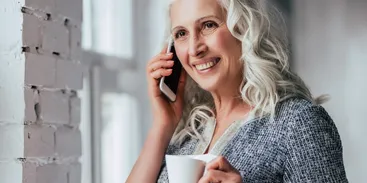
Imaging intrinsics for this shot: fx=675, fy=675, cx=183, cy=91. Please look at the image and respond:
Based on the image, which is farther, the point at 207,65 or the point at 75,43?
the point at 75,43

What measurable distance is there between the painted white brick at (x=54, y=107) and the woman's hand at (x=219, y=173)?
0.41 m

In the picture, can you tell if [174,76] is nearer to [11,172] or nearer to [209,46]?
[209,46]

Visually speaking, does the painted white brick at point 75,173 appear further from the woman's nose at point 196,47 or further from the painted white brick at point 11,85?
the woman's nose at point 196,47

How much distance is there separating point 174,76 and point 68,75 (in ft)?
0.70

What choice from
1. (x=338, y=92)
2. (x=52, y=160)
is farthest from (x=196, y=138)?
(x=338, y=92)

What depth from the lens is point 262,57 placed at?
48.4 inches

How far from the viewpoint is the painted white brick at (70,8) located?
4.26 ft

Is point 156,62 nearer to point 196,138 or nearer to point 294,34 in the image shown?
point 196,138

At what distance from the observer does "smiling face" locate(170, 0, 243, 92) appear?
1211 mm

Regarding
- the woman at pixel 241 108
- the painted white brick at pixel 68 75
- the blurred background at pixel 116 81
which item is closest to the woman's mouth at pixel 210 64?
the woman at pixel 241 108

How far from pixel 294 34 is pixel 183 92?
1670mm

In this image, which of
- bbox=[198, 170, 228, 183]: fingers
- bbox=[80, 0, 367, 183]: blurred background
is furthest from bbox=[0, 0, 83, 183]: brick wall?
bbox=[80, 0, 367, 183]: blurred background

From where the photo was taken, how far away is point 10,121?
120 cm

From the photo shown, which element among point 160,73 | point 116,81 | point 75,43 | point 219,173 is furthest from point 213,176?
point 116,81
